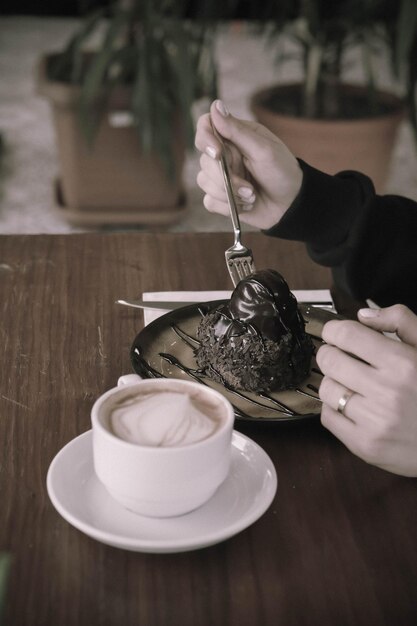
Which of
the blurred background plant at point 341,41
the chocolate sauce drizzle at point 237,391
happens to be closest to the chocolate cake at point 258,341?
the chocolate sauce drizzle at point 237,391

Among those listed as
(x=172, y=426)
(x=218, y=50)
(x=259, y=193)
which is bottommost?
(x=218, y=50)

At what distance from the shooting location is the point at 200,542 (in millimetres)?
513

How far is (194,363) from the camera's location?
76 cm

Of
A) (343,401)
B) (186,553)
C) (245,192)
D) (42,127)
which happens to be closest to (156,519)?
(186,553)

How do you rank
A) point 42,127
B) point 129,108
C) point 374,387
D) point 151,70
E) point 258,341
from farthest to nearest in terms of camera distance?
point 42,127 < point 129,108 < point 151,70 < point 258,341 < point 374,387

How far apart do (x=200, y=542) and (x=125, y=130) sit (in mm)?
1750

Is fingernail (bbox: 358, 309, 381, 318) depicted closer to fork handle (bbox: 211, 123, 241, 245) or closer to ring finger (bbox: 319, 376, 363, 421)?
ring finger (bbox: 319, 376, 363, 421)

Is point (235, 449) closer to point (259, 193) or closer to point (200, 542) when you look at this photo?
point (200, 542)

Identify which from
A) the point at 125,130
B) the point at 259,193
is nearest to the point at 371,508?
the point at 259,193

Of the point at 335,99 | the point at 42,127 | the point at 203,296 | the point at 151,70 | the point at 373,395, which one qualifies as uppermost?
the point at 373,395

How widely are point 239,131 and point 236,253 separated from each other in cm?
16

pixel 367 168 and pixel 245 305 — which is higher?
pixel 245 305

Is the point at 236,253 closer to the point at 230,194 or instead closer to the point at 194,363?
the point at 230,194

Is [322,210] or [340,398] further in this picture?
[322,210]
